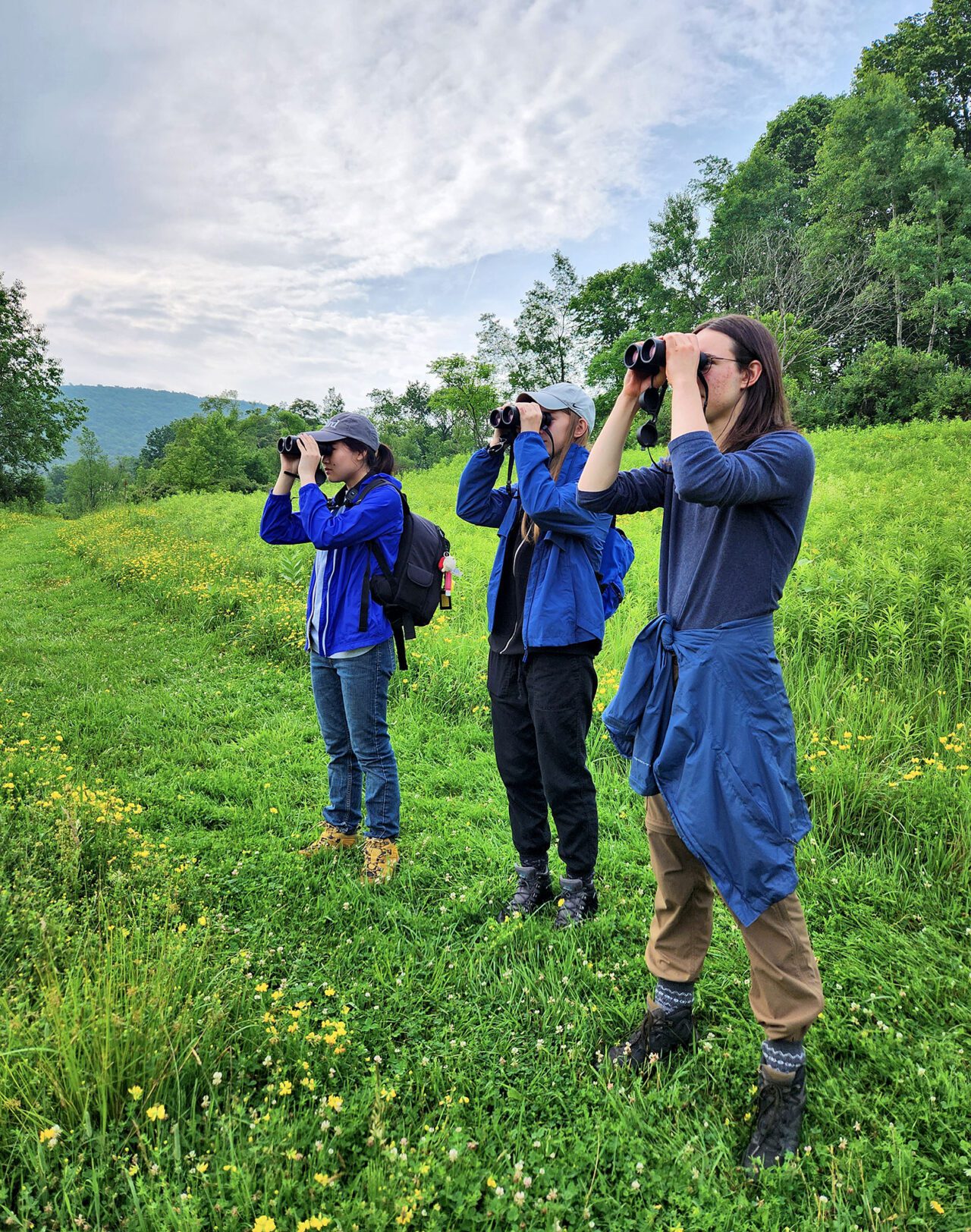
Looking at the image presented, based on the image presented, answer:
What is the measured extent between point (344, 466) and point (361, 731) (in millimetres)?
1305

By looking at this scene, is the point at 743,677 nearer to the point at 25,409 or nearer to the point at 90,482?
the point at 25,409

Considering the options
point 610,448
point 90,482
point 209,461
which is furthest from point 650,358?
point 90,482

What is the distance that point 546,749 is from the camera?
2.68m

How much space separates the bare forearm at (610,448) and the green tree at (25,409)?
129ft

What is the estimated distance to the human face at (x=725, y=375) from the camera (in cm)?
174

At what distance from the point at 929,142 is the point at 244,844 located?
35286 mm

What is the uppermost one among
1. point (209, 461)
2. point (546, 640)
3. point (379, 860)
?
point (209, 461)

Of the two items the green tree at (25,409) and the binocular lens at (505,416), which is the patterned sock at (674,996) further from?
the green tree at (25,409)

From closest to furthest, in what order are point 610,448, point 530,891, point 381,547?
point 610,448 → point 530,891 → point 381,547

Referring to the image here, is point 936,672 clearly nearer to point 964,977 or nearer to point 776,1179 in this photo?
point 964,977

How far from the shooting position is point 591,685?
275 centimetres

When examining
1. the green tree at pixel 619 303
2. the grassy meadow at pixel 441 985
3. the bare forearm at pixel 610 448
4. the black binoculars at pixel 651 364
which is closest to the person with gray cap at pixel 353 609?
the grassy meadow at pixel 441 985

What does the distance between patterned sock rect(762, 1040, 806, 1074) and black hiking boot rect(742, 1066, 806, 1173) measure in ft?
0.05

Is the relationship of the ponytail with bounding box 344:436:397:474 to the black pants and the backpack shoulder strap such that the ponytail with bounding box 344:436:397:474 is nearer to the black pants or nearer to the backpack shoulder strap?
the backpack shoulder strap
